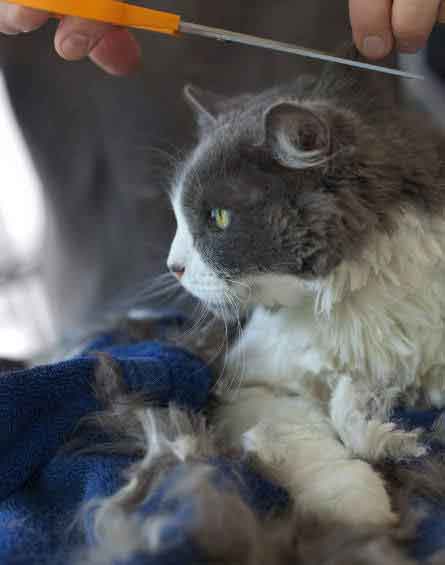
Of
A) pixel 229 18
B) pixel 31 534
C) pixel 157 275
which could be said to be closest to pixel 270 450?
pixel 31 534

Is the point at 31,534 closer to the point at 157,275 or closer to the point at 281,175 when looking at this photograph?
the point at 281,175

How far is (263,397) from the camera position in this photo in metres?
1.01

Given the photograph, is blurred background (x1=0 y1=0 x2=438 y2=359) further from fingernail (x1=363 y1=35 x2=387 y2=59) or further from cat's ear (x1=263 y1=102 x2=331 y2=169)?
cat's ear (x1=263 y1=102 x2=331 y2=169)

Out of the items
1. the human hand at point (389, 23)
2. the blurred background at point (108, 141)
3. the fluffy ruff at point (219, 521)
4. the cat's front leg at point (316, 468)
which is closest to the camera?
the fluffy ruff at point (219, 521)

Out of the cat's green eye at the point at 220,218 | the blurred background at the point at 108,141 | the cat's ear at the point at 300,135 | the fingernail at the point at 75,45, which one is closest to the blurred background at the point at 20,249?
the blurred background at the point at 108,141

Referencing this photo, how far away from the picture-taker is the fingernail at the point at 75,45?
1025mm

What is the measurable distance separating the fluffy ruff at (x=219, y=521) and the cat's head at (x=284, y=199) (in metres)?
0.24

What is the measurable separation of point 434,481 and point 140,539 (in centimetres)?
40

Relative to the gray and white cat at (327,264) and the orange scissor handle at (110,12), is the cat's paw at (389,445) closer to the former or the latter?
the gray and white cat at (327,264)

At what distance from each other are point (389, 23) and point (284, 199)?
1.17 ft

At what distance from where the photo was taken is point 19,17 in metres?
1.00

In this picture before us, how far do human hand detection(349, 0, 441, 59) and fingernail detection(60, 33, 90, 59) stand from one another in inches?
17.9

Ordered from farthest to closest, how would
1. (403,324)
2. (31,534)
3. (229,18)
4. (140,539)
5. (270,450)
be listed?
1. (229,18)
2. (403,324)
3. (270,450)
4. (31,534)
5. (140,539)

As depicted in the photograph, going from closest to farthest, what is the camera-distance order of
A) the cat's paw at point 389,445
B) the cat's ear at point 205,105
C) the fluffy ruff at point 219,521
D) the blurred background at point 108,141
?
the fluffy ruff at point 219,521 → the cat's paw at point 389,445 → the cat's ear at point 205,105 → the blurred background at point 108,141
